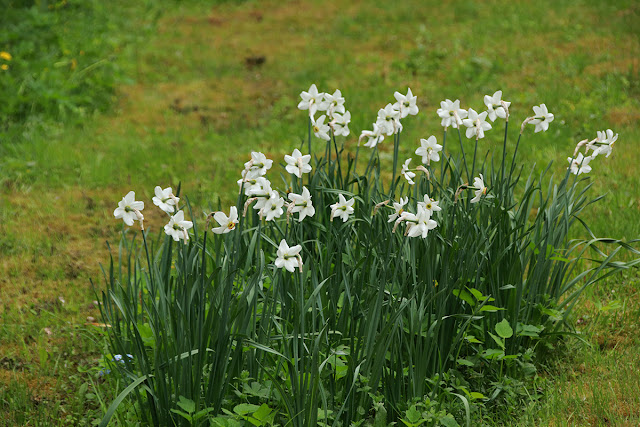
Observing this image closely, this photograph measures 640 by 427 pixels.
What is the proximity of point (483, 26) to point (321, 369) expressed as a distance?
7.37 m

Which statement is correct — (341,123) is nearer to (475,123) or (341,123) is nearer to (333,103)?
(333,103)

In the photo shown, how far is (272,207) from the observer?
93.1 inches

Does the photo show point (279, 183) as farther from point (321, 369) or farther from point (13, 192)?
point (321, 369)

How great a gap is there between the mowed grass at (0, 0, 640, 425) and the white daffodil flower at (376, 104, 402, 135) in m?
1.35

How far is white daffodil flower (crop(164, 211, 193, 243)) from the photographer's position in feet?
7.72

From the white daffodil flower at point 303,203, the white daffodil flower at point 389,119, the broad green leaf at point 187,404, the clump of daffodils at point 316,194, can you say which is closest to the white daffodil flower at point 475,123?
the clump of daffodils at point 316,194

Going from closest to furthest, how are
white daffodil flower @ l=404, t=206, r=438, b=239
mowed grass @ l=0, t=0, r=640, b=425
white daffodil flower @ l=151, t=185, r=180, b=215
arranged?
white daffodil flower @ l=404, t=206, r=438, b=239 → white daffodil flower @ l=151, t=185, r=180, b=215 → mowed grass @ l=0, t=0, r=640, b=425

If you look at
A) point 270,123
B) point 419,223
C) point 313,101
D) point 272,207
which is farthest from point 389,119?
point 270,123

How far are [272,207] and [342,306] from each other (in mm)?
632

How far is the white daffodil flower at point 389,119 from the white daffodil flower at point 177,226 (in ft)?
3.54

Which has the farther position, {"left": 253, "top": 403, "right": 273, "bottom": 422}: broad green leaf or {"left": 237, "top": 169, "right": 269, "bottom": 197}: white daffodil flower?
{"left": 237, "top": 169, "right": 269, "bottom": 197}: white daffodil flower

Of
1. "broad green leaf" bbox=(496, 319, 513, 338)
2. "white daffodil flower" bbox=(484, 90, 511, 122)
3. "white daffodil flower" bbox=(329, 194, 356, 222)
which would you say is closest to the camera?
"white daffodil flower" bbox=(329, 194, 356, 222)

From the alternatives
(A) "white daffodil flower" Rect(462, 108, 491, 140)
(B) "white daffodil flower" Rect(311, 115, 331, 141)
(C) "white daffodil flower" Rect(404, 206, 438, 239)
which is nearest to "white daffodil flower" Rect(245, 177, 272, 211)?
(C) "white daffodil flower" Rect(404, 206, 438, 239)

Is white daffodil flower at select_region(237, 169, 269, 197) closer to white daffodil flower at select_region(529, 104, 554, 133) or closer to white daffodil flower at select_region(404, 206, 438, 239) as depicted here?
white daffodil flower at select_region(404, 206, 438, 239)
